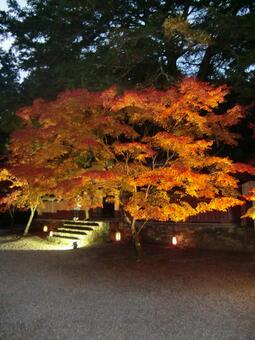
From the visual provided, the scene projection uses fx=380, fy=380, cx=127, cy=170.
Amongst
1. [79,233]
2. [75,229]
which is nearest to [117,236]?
[79,233]

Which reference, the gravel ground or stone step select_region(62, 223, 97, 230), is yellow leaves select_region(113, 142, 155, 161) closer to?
the gravel ground

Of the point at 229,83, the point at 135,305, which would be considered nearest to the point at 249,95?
the point at 229,83

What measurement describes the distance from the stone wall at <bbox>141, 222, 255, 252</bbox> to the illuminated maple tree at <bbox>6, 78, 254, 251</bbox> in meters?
2.60

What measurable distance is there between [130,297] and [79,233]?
34.0 ft

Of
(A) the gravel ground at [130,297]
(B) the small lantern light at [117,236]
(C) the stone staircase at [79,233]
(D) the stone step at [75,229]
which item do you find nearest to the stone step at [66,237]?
(C) the stone staircase at [79,233]

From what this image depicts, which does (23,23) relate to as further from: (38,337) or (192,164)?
(38,337)

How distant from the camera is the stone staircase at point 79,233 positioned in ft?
58.0

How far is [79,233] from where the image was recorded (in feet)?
60.2

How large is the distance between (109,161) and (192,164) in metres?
2.78

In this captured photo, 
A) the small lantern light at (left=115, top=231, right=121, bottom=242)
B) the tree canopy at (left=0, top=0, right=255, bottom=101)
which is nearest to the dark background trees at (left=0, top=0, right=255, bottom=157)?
the tree canopy at (left=0, top=0, right=255, bottom=101)

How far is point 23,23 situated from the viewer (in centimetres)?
1988

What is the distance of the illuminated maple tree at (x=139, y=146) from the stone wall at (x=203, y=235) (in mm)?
2596

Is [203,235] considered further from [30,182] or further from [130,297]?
[130,297]

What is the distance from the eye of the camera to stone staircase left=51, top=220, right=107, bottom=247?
58.0 feet
